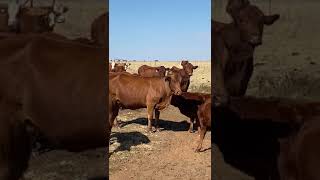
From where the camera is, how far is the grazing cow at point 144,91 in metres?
A: 12.6

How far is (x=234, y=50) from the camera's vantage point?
366 centimetres

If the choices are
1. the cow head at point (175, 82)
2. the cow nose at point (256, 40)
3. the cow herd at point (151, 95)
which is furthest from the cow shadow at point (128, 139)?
the cow nose at point (256, 40)

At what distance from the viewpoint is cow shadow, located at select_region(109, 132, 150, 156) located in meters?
10.2

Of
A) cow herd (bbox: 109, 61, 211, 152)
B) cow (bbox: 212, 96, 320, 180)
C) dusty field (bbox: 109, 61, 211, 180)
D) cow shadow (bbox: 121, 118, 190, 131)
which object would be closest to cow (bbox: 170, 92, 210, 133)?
cow herd (bbox: 109, 61, 211, 152)

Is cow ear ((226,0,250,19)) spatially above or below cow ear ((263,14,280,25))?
above

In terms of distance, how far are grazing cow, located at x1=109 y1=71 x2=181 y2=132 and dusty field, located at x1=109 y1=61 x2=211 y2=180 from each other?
28.8 inches

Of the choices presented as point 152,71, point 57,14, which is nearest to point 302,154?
point 57,14

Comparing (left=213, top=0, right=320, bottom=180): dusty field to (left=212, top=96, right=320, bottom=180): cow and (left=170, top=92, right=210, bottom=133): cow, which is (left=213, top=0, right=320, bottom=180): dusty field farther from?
(left=170, top=92, right=210, bottom=133): cow

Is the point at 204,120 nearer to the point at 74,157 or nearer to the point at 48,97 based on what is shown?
the point at 74,157

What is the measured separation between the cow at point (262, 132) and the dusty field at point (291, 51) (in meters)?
0.11

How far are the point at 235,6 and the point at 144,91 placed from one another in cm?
944

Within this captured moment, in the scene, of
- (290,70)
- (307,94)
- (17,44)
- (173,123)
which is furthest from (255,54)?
(173,123)

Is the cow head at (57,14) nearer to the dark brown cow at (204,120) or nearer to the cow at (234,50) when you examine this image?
the cow at (234,50)

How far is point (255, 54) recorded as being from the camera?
3.63 metres
